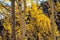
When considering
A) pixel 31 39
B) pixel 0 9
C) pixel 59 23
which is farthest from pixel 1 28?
pixel 0 9

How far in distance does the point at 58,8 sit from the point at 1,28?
5288mm

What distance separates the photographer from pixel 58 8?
45.4ft

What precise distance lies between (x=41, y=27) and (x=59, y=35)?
4.42 feet

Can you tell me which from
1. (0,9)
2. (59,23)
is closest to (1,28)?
(59,23)

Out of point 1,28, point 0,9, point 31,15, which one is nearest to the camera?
point 0,9

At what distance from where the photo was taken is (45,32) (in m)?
14.9

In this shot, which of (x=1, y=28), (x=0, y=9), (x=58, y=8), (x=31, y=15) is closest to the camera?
(x=0, y=9)

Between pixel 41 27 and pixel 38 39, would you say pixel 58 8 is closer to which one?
pixel 41 27

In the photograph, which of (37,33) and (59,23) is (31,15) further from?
(59,23)

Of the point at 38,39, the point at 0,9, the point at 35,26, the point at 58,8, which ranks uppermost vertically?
the point at 0,9

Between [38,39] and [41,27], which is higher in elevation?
[41,27]

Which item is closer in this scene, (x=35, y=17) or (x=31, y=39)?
(x=35, y=17)

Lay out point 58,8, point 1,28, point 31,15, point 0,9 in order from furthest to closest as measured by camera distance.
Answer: point 1,28 → point 31,15 → point 58,8 → point 0,9

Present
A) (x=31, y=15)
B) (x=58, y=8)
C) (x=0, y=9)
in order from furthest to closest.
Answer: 1. (x=31, y=15)
2. (x=58, y=8)
3. (x=0, y=9)
